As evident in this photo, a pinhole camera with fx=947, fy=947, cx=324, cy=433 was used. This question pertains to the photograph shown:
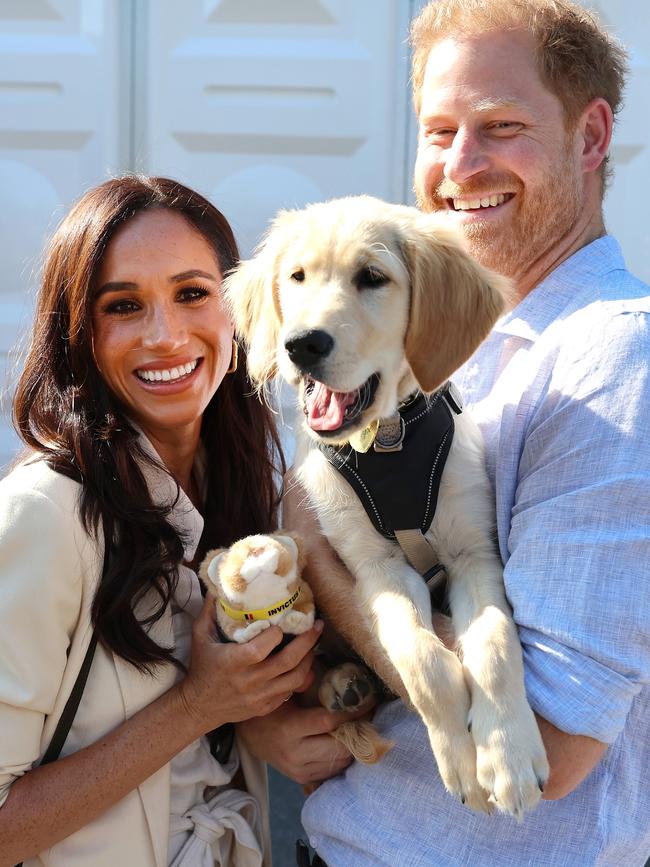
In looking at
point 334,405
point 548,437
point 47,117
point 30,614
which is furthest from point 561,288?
point 47,117

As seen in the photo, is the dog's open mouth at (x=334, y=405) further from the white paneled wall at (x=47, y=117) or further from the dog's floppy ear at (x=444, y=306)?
the white paneled wall at (x=47, y=117)

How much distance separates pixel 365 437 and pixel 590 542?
0.63 m

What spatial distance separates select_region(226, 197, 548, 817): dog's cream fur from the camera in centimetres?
180

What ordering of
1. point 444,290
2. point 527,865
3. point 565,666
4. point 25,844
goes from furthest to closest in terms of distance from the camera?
point 444,290, point 25,844, point 527,865, point 565,666

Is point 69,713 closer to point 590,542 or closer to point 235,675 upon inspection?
point 235,675

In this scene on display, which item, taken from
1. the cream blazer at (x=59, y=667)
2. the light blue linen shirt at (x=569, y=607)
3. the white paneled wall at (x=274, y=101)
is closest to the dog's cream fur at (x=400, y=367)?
the light blue linen shirt at (x=569, y=607)

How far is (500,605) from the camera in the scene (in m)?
1.88

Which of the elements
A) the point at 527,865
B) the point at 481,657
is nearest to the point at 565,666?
the point at 481,657

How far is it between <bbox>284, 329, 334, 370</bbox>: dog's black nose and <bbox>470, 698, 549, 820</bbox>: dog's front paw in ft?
2.55

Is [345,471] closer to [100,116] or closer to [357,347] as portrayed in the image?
[357,347]

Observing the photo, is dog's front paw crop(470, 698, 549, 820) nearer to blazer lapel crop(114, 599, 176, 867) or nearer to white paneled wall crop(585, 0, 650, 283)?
blazer lapel crop(114, 599, 176, 867)

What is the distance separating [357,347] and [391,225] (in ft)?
1.24

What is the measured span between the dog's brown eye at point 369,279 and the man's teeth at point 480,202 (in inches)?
14.5

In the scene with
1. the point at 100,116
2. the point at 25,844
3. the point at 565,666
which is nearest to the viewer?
the point at 565,666
